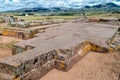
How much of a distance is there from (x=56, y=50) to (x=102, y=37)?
3446mm

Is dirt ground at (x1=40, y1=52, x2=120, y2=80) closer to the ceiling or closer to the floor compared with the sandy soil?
closer to the ceiling

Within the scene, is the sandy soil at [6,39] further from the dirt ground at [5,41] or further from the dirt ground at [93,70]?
the dirt ground at [93,70]

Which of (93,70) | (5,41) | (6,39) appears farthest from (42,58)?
(6,39)

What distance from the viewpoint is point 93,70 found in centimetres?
570

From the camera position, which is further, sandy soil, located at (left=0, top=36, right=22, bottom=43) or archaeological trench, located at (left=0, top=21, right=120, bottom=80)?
sandy soil, located at (left=0, top=36, right=22, bottom=43)

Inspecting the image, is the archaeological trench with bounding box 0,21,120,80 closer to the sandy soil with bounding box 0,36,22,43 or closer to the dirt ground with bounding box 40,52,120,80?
the dirt ground with bounding box 40,52,120,80

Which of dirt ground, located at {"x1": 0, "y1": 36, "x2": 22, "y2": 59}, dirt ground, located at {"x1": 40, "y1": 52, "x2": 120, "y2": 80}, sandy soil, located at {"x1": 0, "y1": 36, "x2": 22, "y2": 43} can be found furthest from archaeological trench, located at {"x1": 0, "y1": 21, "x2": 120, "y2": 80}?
sandy soil, located at {"x1": 0, "y1": 36, "x2": 22, "y2": 43}

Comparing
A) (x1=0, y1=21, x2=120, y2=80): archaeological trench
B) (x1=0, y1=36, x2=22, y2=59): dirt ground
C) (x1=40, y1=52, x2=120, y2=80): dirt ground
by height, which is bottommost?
(x1=0, y1=36, x2=22, y2=59): dirt ground

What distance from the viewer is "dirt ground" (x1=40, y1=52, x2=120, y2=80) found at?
17.2 ft

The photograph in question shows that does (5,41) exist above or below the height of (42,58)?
below

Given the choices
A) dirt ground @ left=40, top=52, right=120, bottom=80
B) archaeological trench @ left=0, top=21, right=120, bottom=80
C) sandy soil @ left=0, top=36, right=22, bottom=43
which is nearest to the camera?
archaeological trench @ left=0, top=21, right=120, bottom=80

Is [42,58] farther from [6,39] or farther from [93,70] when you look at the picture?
[6,39]

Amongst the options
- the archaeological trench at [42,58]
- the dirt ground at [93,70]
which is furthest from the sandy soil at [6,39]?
the dirt ground at [93,70]

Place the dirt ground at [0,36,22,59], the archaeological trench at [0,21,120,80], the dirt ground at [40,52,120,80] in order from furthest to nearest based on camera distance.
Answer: the dirt ground at [0,36,22,59] → the dirt ground at [40,52,120,80] → the archaeological trench at [0,21,120,80]
